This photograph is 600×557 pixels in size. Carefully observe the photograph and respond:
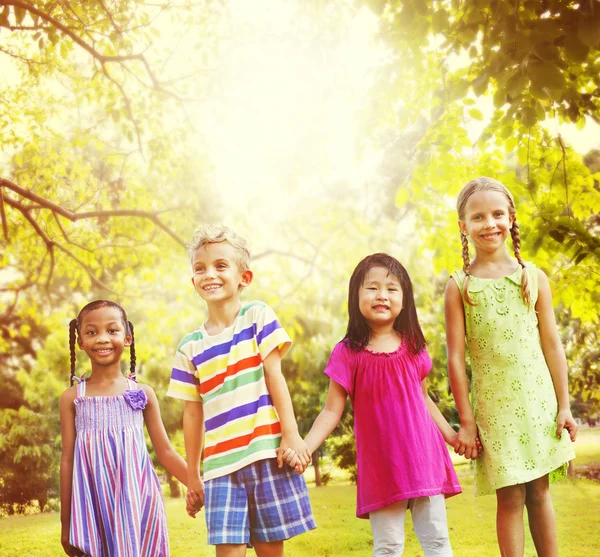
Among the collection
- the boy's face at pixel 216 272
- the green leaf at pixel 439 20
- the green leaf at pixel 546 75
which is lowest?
the boy's face at pixel 216 272

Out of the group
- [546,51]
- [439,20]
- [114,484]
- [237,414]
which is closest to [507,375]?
[237,414]

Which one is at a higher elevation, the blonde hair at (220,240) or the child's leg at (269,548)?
the blonde hair at (220,240)

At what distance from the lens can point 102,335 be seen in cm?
212

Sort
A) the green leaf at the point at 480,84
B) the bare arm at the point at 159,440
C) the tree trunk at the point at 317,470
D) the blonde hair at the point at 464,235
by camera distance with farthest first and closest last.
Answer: the tree trunk at the point at 317,470, the green leaf at the point at 480,84, the bare arm at the point at 159,440, the blonde hair at the point at 464,235

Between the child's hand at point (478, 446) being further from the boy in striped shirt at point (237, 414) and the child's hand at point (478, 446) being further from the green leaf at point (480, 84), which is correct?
the green leaf at point (480, 84)

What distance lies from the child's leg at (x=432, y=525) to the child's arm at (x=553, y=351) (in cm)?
43

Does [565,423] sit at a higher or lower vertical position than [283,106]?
lower

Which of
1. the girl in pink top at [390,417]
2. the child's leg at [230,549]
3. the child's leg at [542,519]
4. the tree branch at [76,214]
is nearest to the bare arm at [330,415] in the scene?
the girl in pink top at [390,417]

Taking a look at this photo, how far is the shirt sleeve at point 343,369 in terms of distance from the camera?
198 cm

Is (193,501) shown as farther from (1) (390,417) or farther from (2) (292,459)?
(1) (390,417)

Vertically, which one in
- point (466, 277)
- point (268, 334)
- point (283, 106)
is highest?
point (283, 106)

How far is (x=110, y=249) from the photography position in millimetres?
4785

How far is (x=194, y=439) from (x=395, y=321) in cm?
67

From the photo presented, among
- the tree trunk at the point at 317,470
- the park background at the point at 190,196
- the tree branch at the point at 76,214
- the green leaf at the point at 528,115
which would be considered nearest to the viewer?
the green leaf at the point at 528,115
